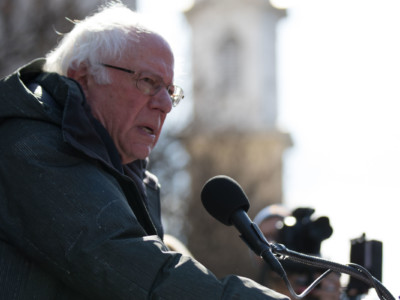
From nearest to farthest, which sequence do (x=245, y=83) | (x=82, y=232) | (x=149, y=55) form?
(x=82, y=232) → (x=149, y=55) → (x=245, y=83)

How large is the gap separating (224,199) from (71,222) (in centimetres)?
58

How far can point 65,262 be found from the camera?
241 cm

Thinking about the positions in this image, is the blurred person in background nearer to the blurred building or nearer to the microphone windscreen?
the microphone windscreen

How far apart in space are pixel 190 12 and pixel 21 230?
39.6 metres

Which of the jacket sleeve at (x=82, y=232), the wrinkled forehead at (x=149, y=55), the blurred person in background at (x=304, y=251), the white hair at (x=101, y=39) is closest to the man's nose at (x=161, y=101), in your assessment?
the wrinkled forehead at (x=149, y=55)

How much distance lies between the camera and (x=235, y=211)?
107 inches

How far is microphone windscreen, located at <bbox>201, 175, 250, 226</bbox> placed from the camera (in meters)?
2.73

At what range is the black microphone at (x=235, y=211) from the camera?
2578mm

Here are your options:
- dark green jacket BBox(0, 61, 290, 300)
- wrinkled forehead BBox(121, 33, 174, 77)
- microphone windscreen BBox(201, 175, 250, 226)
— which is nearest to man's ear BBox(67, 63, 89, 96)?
wrinkled forehead BBox(121, 33, 174, 77)

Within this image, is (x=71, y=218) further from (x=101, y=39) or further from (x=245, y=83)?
(x=245, y=83)

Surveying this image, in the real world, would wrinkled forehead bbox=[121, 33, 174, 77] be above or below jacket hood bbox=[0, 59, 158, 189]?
above

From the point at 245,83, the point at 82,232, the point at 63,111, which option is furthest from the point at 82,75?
the point at 245,83

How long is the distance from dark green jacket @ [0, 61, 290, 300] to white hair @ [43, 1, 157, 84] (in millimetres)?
414

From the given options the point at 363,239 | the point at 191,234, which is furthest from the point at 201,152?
the point at 363,239
